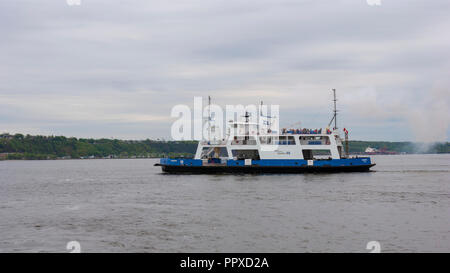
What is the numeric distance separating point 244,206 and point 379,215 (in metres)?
8.51

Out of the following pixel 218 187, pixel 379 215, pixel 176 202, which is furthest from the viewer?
pixel 218 187

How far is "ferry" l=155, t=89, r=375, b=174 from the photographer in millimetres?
52500

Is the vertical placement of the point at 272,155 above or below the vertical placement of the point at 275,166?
above

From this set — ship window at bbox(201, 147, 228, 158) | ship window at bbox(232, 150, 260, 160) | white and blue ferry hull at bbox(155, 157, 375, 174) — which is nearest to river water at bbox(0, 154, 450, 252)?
white and blue ferry hull at bbox(155, 157, 375, 174)

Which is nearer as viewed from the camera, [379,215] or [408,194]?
[379,215]

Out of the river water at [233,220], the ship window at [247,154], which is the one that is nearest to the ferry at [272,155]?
the ship window at [247,154]

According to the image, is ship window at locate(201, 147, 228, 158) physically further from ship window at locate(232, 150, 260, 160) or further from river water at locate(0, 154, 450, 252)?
river water at locate(0, 154, 450, 252)

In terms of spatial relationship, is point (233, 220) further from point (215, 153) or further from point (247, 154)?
point (215, 153)

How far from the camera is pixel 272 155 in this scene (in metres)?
53.5

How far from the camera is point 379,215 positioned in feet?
80.3

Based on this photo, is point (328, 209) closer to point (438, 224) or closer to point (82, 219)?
point (438, 224)

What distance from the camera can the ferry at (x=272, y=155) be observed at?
52.5 meters

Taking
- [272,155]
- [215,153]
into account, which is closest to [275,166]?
[272,155]
